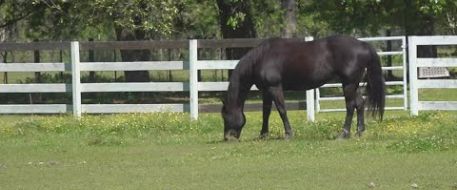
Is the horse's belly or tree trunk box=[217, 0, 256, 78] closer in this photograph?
the horse's belly

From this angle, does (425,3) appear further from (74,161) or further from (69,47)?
(74,161)

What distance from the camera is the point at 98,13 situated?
25047 mm

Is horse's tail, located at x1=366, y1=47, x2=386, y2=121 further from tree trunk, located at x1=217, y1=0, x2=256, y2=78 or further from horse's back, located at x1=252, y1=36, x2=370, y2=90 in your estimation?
tree trunk, located at x1=217, y1=0, x2=256, y2=78

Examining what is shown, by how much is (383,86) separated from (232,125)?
2560mm

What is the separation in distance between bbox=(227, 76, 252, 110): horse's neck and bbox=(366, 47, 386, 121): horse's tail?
2040mm

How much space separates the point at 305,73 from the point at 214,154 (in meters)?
2.66

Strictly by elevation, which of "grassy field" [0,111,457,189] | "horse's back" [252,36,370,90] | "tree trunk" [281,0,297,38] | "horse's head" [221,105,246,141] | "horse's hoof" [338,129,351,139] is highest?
"tree trunk" [281,0,297,38]

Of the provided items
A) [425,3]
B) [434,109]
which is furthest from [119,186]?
[425,3]

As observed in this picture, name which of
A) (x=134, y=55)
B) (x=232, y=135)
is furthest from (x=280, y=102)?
(x=134, y=55)

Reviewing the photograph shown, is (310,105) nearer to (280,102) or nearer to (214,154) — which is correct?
(280,102)

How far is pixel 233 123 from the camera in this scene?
49.2 feet

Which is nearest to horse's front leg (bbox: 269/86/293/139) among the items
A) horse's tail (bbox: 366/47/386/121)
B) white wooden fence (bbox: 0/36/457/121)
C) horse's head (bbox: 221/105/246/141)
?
horse's head (bbox: 221/105/246/141)

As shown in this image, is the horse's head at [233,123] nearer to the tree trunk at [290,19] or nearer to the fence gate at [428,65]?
the fence gate at [428,65]

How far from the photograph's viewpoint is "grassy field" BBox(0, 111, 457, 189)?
10250mm
